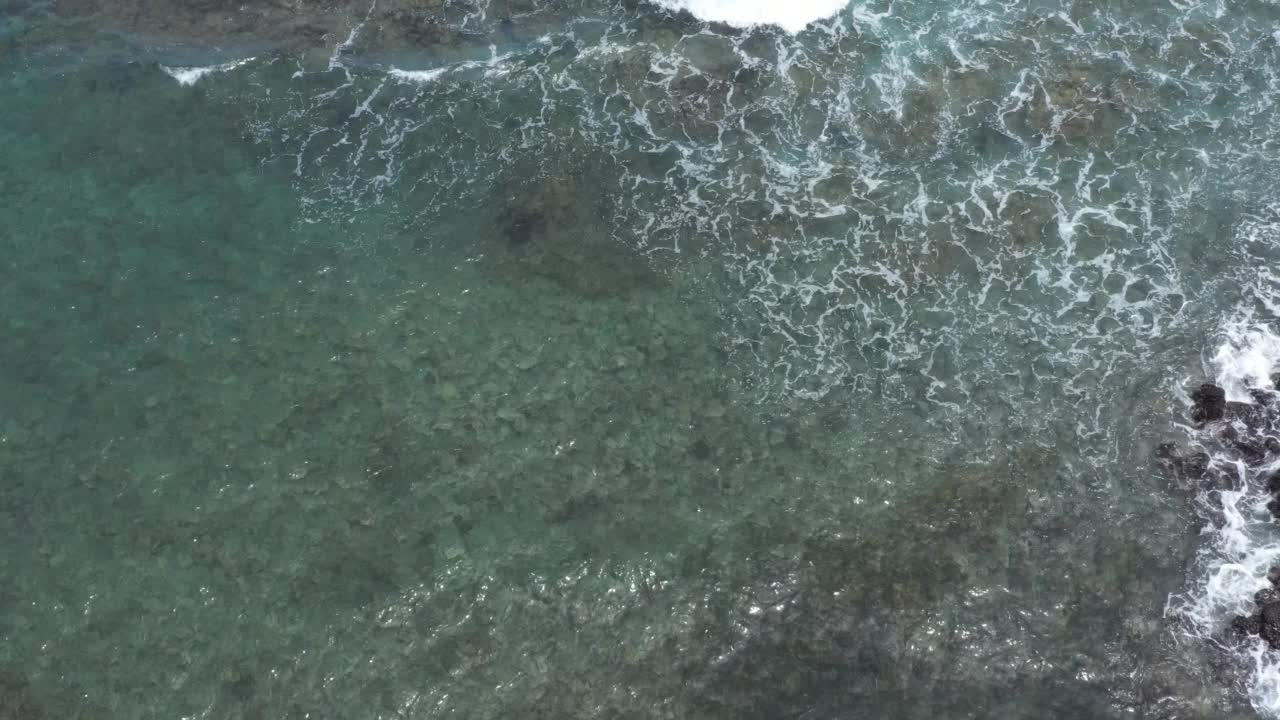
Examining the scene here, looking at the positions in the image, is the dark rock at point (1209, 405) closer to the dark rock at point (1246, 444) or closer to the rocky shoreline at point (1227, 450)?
the rocky shoreline at point (1227, 450)

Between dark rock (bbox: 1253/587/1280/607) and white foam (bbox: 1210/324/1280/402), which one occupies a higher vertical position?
white foam (bbox: 1210/324/1280/402)

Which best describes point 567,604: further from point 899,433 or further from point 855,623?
point 899,433

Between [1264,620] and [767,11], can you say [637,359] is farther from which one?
[1264,620]

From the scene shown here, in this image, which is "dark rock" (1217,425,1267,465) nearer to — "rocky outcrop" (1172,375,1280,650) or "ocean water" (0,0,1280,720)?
"rocky outcrop" (1172,375,1280,650)

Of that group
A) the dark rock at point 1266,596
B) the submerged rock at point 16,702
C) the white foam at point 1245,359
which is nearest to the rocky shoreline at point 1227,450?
the white foam at point 1245,359

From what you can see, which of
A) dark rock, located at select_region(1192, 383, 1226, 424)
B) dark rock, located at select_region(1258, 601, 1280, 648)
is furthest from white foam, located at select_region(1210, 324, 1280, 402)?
dark rock, located at select_region(1258, 601, 1280, 648)

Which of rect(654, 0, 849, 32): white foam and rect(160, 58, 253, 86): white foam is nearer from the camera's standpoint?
rect(160, 58, 253, 86): white foam

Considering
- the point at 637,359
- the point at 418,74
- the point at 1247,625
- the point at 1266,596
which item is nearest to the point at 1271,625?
the point at 1247,625
